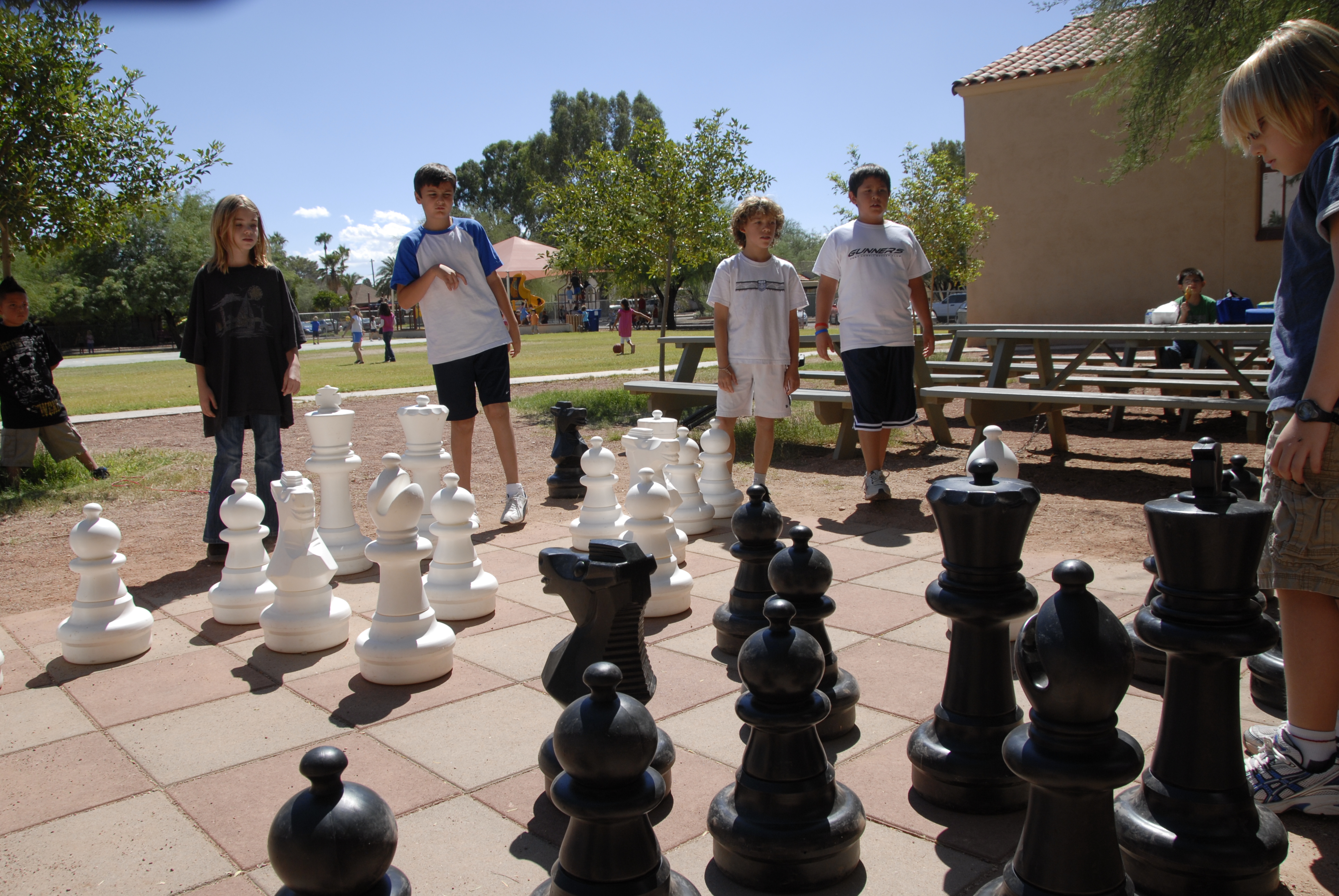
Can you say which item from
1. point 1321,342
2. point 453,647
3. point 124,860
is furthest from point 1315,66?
point 124,860

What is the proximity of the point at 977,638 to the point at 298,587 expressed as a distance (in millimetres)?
2276

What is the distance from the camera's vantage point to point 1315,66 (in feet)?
6.47

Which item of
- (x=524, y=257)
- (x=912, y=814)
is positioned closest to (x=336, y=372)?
(x=912, y=814)

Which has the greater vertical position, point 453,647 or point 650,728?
point 650,728

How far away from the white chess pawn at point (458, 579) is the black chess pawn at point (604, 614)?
1.28 metres

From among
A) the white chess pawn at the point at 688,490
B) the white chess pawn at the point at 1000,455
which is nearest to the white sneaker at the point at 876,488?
the white chess pawn at the point at 688,490

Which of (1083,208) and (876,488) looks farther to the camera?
(1083,208)

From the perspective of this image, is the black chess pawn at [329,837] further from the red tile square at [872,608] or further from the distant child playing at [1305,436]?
the red tile square at [872,608]

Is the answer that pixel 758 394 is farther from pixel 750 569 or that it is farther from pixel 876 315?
pixel 750 569

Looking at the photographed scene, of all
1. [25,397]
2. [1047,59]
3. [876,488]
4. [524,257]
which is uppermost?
[1047,59]

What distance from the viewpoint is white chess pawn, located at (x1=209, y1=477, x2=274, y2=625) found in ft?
11.5

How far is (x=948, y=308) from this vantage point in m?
43.3

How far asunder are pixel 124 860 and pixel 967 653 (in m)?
1.90

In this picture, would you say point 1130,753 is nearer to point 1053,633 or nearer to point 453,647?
point 1053,633
